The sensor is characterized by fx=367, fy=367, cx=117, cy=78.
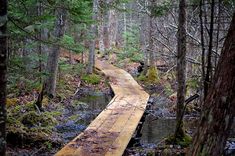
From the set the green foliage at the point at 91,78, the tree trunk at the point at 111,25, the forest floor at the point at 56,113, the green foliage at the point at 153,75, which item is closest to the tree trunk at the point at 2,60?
the forest floor at the point at 56,113

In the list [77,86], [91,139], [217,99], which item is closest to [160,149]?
[91,139]

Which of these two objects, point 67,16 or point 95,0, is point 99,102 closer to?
point 67,16

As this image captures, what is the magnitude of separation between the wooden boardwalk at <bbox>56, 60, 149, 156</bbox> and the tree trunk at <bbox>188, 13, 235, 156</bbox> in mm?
2544

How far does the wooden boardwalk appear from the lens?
7.57 m

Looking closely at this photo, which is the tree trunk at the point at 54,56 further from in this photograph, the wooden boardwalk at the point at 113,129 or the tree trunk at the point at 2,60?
the tree trunk at the point at 2,60

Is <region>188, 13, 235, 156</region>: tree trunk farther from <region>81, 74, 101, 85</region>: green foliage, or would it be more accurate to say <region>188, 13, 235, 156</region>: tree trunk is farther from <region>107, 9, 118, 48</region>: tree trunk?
<region>107, 9, 118, 48</region>: tree trunk

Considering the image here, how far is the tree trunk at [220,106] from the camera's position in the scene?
16.6 feet

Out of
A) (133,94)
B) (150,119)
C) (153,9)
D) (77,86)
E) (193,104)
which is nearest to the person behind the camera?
(153,9)

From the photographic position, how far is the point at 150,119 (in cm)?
Answer: 1295

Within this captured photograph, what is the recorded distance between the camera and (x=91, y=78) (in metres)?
21.6

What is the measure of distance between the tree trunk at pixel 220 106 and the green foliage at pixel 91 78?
1601 centimetres

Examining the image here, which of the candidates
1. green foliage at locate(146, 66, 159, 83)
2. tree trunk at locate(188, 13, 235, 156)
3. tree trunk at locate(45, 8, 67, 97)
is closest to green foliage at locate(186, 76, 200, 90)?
tree trunk at locate(45, 8, 67, 97)

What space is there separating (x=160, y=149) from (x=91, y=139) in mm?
1690

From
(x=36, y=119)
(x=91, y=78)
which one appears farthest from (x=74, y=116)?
(x=91, y=78)
